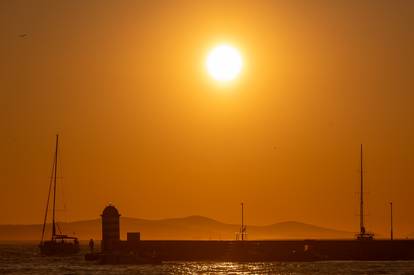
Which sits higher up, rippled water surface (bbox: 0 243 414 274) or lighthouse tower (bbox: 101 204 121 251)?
lighthouse tower (bbox: 101 204 121 251)

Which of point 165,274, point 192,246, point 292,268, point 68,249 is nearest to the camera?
point 165,274

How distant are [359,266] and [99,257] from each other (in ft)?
109

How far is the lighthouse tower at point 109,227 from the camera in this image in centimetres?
12131

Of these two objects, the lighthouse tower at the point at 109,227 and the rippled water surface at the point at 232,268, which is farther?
the lighthouse tower at the point at 109,227

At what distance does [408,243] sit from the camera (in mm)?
123750

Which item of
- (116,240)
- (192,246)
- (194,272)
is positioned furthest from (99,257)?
(194,272)

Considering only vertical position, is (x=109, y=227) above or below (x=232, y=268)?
above

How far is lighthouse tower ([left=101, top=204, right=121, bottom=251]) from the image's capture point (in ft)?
398

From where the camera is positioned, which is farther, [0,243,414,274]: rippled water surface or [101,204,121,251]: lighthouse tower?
[101,204,121,251]: lighthouse tower

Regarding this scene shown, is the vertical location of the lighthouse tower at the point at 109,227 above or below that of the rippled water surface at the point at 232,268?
above

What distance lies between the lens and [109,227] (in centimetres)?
12150

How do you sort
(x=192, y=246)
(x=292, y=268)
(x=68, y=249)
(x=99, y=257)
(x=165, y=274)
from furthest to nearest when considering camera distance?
(x=68, y=249), (x=192, y=246), (x=99, y=257), (x=292, y=268), (x=165, y=274)

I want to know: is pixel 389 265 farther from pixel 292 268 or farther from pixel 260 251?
pixel 260 251

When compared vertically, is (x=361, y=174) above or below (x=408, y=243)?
above
